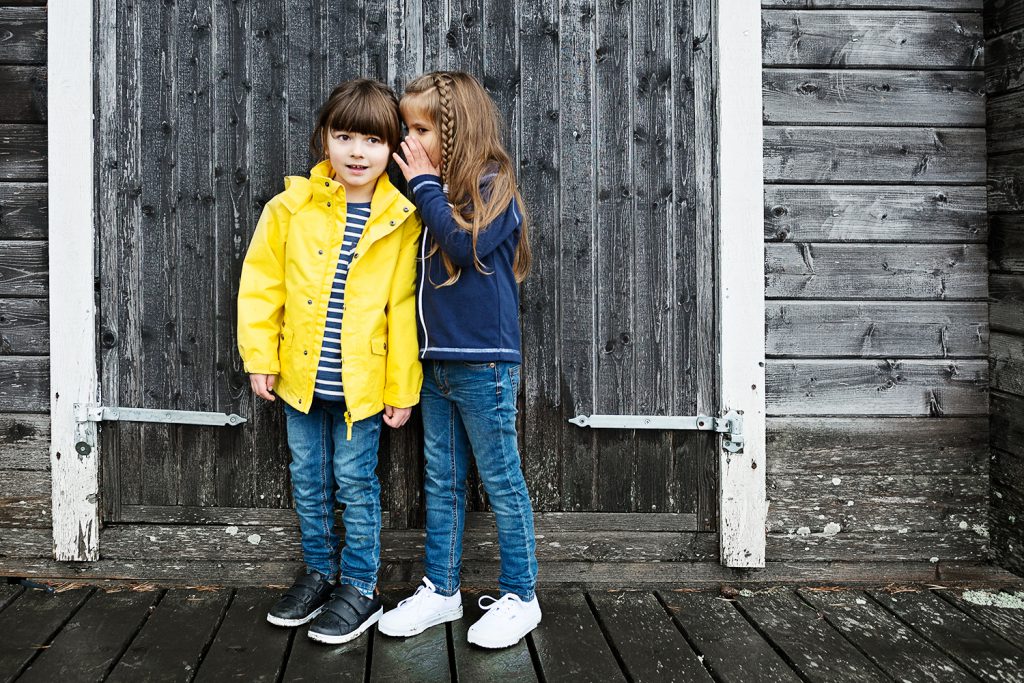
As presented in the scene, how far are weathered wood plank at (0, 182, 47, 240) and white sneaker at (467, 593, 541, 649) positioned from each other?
188 cm

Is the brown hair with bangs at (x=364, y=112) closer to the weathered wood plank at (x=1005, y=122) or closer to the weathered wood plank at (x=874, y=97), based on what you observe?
the weathered wood plank at (x=874, y=97)

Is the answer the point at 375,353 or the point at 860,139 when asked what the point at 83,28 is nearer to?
the point at 375,353

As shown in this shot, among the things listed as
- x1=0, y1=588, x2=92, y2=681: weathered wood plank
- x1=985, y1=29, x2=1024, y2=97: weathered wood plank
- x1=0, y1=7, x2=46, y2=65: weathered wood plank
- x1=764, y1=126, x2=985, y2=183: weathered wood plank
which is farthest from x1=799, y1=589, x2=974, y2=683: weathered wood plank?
x1=0, y1=7, x2=46, y2=65: weathered wood plank

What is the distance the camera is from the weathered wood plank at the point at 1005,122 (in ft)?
8.47

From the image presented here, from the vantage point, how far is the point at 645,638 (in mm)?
2334

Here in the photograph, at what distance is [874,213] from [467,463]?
1569 mm

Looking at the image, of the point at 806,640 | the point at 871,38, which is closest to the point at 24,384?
the point at 806,640

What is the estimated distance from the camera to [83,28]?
2.62 m

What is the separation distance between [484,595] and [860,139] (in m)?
1.93

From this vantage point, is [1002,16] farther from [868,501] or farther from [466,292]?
[466,292]

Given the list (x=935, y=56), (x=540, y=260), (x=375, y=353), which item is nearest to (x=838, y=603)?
(x=540, y=260)

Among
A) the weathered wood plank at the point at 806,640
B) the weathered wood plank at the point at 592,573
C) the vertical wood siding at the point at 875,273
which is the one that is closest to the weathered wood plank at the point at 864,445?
the vertical wood siding at the point at 875,273

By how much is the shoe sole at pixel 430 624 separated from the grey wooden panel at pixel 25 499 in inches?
49.6

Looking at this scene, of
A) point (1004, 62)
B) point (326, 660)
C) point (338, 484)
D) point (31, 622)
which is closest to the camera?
point (326, 660)
